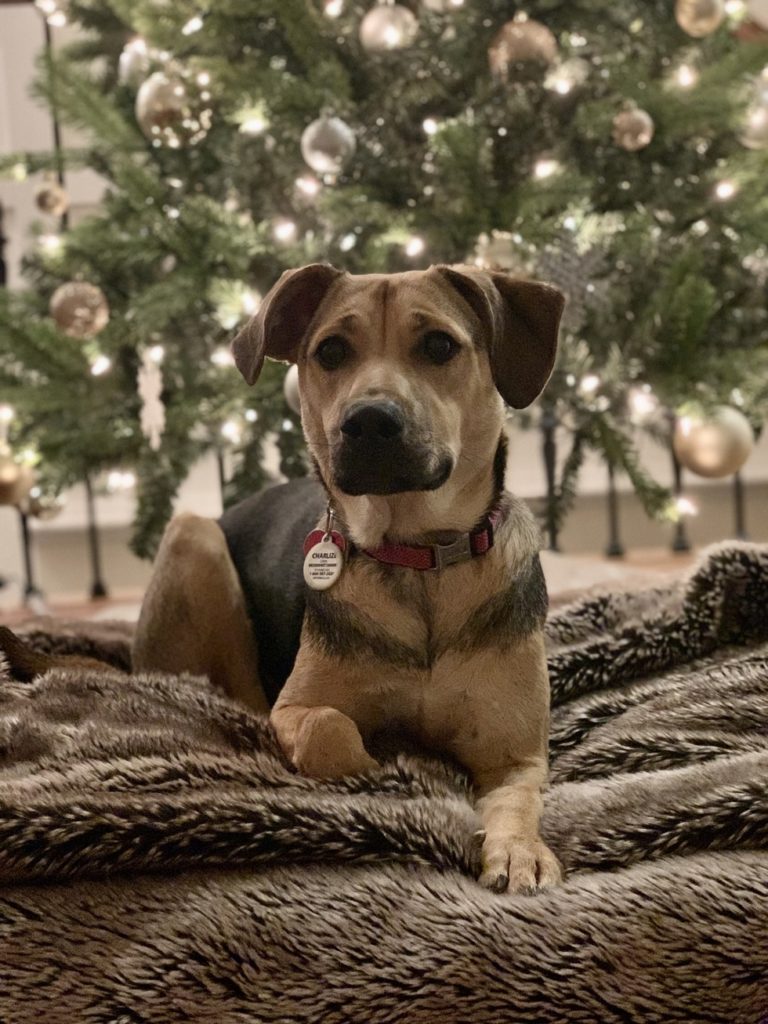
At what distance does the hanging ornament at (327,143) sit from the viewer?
3.15 metres

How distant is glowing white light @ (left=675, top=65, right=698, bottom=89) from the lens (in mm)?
3616

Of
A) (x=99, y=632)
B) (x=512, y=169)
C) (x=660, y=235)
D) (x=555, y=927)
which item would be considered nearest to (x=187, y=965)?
(x=555, y=927)

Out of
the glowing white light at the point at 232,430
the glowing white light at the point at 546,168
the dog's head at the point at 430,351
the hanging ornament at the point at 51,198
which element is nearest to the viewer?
the dog's head at the point at 430,351

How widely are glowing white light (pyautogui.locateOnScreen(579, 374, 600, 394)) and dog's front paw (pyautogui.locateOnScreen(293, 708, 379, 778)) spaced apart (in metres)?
2.17

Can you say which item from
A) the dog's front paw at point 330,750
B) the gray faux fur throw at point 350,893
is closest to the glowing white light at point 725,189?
the gray faux fur throw at point 350,893

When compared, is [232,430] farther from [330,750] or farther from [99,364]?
[330,750]

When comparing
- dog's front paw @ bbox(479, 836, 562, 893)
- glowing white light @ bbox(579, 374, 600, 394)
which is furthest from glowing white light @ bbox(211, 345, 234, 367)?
dog's front paw @ bbox(479, 836, 562, 893)

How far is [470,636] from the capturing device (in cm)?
180

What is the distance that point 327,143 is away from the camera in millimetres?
3154

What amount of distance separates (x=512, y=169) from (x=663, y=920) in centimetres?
275

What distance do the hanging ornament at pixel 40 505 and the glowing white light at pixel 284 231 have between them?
1.23 metres

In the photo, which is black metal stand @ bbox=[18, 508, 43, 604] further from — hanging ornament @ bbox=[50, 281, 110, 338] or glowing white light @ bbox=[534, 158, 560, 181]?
glowing white light @ bbox=[534, 158, 560, 181]

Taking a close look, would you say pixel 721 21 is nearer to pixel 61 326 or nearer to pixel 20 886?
pixel 61 326

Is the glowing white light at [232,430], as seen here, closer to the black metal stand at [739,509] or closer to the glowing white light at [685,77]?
the glowing white light at [685,77]
